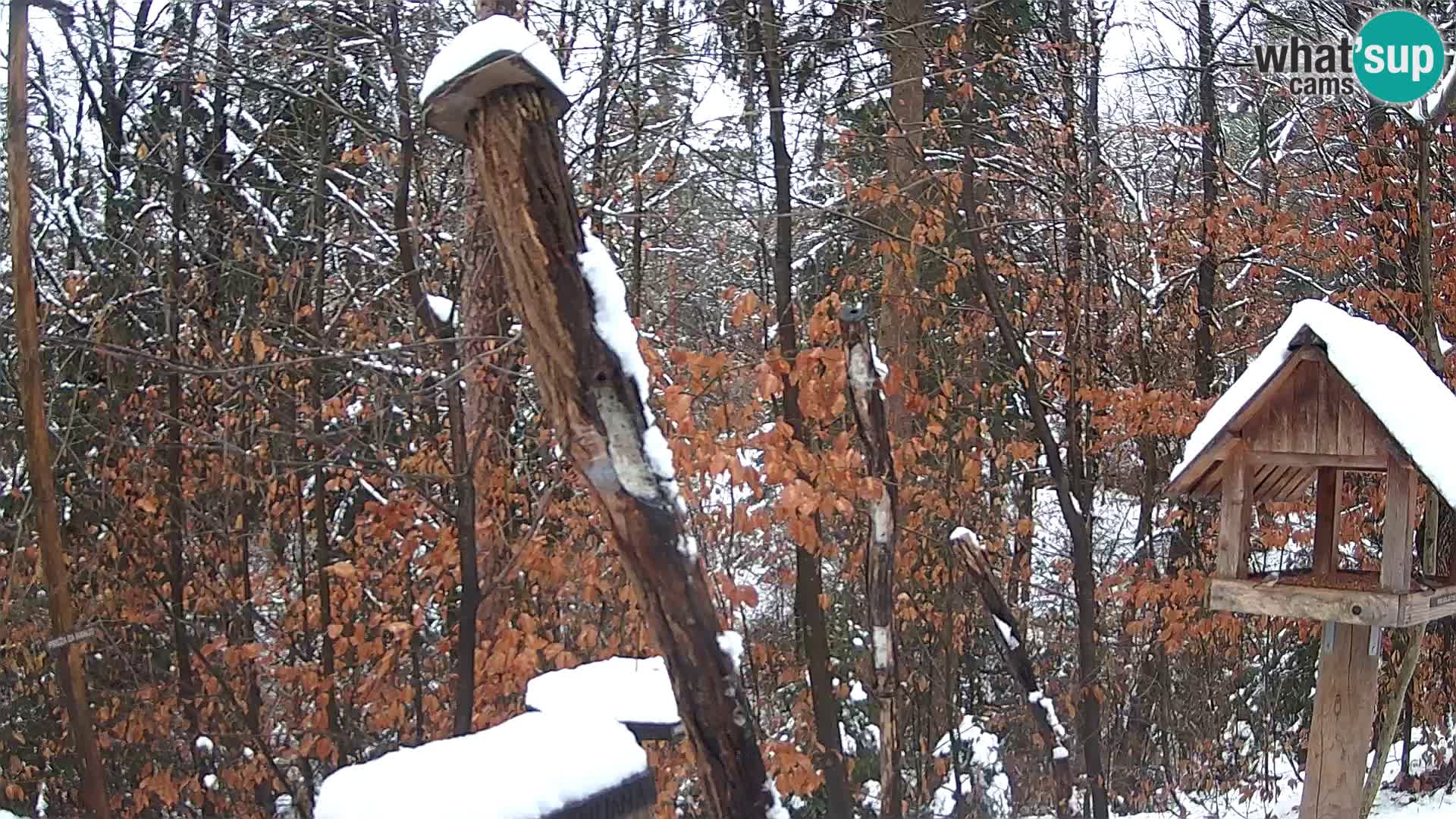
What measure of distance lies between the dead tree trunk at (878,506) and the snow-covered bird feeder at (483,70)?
1865 millimetres

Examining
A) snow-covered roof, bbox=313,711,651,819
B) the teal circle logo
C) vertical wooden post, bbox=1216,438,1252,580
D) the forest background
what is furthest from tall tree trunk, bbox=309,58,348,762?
the teal circle logo

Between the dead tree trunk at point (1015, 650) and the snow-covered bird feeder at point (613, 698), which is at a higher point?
the snow-covered bird feeder at point (613, 698)

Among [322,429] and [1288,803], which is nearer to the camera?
[322,429]

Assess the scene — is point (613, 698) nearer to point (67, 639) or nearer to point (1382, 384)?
point (1382, 384)

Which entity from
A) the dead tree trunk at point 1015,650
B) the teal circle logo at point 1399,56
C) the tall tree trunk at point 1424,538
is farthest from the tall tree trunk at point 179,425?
the teal circle logo at point 1399,56

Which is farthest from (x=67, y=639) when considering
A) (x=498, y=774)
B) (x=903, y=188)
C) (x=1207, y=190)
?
(x=1207, y=190)

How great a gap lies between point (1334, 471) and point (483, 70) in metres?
2.94

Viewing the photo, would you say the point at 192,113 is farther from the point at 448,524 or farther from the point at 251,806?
the point at 251,806

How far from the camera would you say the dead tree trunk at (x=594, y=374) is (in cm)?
288

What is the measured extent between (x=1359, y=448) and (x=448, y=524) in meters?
4.18

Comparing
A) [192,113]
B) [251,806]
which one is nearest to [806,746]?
[251,806]

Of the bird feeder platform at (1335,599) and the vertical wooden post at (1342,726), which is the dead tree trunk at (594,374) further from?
the vertical wooden post at (1342,726)

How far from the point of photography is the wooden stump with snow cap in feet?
9.43

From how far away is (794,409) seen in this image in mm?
5906
